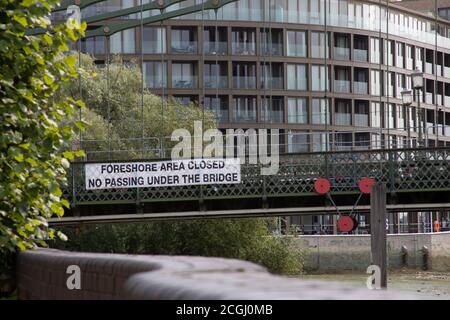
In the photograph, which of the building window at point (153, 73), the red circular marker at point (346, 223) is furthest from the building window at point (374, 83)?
the red circular marker at point (346, 223)

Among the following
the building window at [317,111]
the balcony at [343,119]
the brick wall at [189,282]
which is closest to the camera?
the brick wall at [189,282]

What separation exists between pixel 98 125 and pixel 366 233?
109 feet

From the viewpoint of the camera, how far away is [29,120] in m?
14.8

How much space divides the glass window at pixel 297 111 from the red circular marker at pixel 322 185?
156ft

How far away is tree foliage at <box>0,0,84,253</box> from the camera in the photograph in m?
14.5

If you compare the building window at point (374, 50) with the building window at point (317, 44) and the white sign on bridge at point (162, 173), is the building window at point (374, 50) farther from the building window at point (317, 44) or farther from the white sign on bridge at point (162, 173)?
the white sign on bridge at point (162, 173)

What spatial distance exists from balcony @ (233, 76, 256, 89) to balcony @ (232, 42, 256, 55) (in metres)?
1.71

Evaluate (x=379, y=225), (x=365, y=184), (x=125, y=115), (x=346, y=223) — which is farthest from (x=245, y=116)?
(x=346, y=223)

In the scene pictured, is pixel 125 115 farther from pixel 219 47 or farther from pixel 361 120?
pixel 361 120

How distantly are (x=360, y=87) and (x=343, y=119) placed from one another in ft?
8.92

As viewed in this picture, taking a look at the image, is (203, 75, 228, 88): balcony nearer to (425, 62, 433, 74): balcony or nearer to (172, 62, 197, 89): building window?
(172, 62, 197, 89): building window

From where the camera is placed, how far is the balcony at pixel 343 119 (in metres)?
87.0

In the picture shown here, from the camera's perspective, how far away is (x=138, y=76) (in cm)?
6253


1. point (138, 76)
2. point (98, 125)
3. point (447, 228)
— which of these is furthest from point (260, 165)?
point (447, 228)
